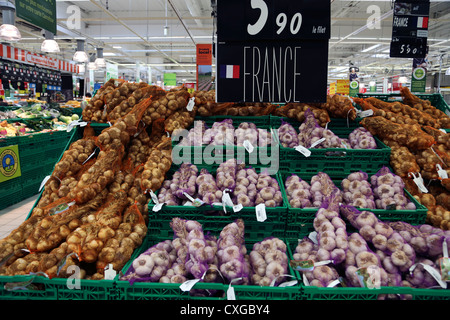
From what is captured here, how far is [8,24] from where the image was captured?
7.03 metres

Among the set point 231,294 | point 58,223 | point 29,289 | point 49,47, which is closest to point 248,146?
point 231,294

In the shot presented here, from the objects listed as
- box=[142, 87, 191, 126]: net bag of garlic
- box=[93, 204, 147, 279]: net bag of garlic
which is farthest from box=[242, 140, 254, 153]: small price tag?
box=[93, 204, 147, 279]: net bag of garlic

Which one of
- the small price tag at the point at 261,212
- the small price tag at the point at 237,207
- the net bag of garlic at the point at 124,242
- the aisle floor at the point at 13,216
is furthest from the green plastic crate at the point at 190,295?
the aisle floor at the point at 13,216

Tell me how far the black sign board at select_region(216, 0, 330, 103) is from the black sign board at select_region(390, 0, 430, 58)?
5.14 metres

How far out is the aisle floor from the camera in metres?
4.78

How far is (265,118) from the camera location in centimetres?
340

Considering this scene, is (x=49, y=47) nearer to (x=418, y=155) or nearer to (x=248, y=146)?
(x=248, y=146)

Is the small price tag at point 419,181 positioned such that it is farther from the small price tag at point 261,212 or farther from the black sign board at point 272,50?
the small price tag at point 261,212

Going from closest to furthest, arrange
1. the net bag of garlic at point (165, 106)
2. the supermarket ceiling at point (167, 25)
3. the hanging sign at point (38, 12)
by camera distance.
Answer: the net bag of garlic at point (165, 106) → the hanging sign at point (38, 12) → the supermarket ceiling at point (167, 25)

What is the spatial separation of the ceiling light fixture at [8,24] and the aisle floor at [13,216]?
11.5 ft

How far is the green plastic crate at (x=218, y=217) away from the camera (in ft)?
7.60

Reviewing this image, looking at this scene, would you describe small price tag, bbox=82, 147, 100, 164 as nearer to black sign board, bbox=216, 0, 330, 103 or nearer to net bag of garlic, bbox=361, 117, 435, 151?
black sign board, bbox=216, 0, 330, 103

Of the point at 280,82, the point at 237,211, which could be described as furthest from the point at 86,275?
the point at 280,82
